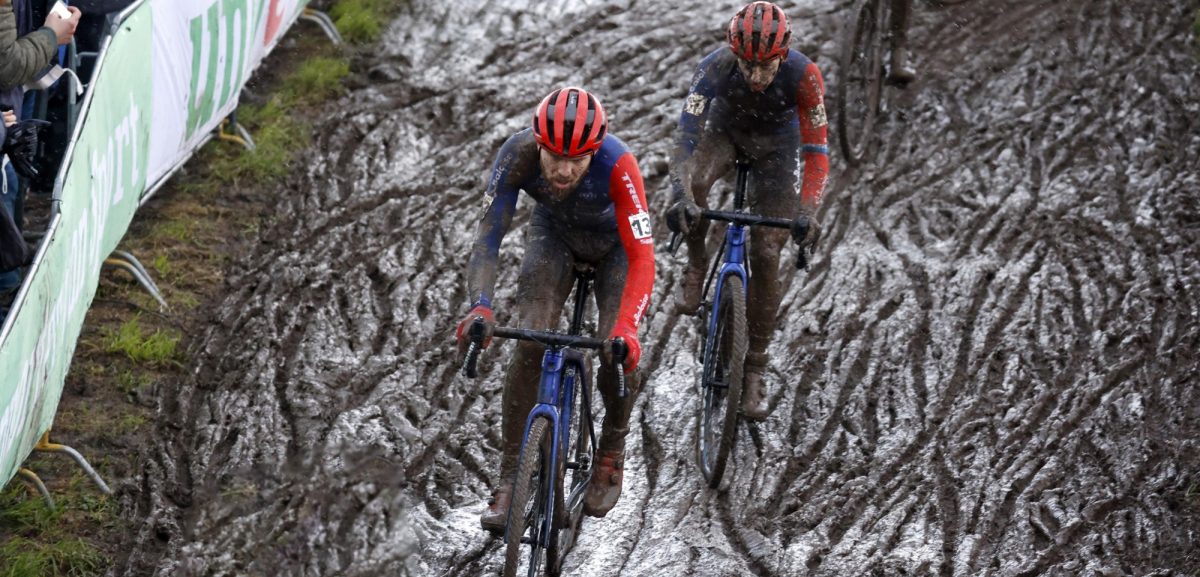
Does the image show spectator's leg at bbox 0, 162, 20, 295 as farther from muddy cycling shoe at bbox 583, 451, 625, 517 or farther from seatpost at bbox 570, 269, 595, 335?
muddy cycling shoe at bbox 583, 451, 625, 517

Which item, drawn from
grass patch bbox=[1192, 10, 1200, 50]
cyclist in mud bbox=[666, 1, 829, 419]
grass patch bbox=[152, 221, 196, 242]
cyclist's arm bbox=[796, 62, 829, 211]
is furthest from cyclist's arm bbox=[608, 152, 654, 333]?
grass patch bbox=[1192, 10, 1200, 50]

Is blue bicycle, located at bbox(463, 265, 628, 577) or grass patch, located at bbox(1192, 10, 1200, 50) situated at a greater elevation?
grass patch, located at bbox(1192, 10, 1200, 50)

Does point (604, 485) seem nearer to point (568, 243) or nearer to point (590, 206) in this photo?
point (568, 243)

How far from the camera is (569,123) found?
5883 mm

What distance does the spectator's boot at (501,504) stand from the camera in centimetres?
630

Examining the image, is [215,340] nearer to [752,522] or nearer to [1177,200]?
[752,522]

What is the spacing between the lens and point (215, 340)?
27.9 ft

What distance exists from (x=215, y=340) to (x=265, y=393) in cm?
72

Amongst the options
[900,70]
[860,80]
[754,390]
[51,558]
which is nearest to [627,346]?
[754,390]

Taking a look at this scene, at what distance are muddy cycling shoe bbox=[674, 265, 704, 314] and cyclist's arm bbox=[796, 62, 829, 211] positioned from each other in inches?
41.6

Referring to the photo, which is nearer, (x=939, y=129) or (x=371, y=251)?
(x=371, y=251)

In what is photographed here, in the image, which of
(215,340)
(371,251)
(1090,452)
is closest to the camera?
(1090,452)

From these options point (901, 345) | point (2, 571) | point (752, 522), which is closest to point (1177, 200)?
point (901, 345)

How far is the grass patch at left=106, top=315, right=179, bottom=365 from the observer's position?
324 inches
